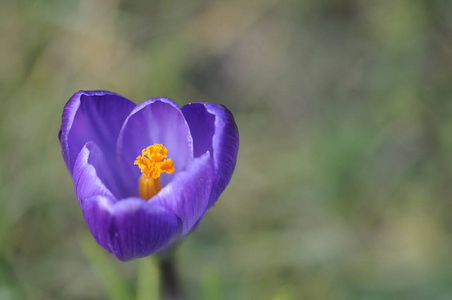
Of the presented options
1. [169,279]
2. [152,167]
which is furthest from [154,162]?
[169,279]

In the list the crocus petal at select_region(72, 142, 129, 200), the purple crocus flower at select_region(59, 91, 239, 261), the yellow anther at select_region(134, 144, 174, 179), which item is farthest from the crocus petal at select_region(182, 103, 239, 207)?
the crocus petal at select_region(72, 142, 129, 200)

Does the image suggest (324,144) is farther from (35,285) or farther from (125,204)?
(125,204)

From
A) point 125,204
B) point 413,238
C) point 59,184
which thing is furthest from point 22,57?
point 413,238

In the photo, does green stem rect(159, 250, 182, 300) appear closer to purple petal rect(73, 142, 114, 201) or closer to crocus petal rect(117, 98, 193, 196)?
crocus petal rect(117, 98, 193, 196)

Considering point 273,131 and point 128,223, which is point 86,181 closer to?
point 128,223

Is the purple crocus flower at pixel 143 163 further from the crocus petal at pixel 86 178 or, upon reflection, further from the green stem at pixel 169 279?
the green stem at pixel 169 279

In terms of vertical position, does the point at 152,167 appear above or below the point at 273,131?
above

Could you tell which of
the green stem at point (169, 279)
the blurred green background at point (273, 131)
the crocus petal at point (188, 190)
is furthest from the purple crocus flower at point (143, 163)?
the blurred green background at point (273, 131)
